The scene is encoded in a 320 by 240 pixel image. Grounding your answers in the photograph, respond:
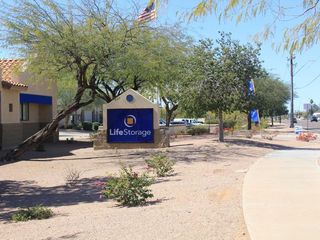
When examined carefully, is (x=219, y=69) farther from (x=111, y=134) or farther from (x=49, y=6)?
(x=49, y=6)

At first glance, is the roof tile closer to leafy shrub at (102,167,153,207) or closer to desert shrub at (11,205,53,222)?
leafy shrub at (102,167,153,207)

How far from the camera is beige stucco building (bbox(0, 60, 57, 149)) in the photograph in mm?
28428

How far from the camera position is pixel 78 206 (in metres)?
12.1

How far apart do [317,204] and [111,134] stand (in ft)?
60.8

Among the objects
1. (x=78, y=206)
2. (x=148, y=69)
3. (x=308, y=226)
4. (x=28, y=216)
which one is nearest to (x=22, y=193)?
(x=78, y=206)

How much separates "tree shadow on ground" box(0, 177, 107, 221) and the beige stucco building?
Result: 9.85m

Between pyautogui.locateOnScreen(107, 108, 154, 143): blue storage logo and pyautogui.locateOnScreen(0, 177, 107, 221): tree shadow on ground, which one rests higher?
pyautogui.locateOnScreen(107, 108, 154, 143): blue storage logo

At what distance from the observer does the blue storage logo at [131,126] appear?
89.9 feet

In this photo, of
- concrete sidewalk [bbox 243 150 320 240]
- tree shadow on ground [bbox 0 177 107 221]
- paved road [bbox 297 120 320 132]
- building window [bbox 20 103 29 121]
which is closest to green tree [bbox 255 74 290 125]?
paved road [bbox 297 120 320 132]

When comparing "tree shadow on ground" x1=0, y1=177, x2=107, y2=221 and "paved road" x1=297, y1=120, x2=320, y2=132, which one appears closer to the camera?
"tree shadow on ground" x1=0, y1=177, x2=107, y2=221

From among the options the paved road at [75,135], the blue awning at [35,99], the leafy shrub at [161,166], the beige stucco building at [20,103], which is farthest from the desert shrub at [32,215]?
the paved road at [75,135]

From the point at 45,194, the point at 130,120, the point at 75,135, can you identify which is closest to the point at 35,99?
the point at 130,120

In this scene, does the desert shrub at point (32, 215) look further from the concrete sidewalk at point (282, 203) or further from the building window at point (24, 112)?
the building window at point (24, 112)

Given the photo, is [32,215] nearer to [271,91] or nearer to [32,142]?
[32,142]
